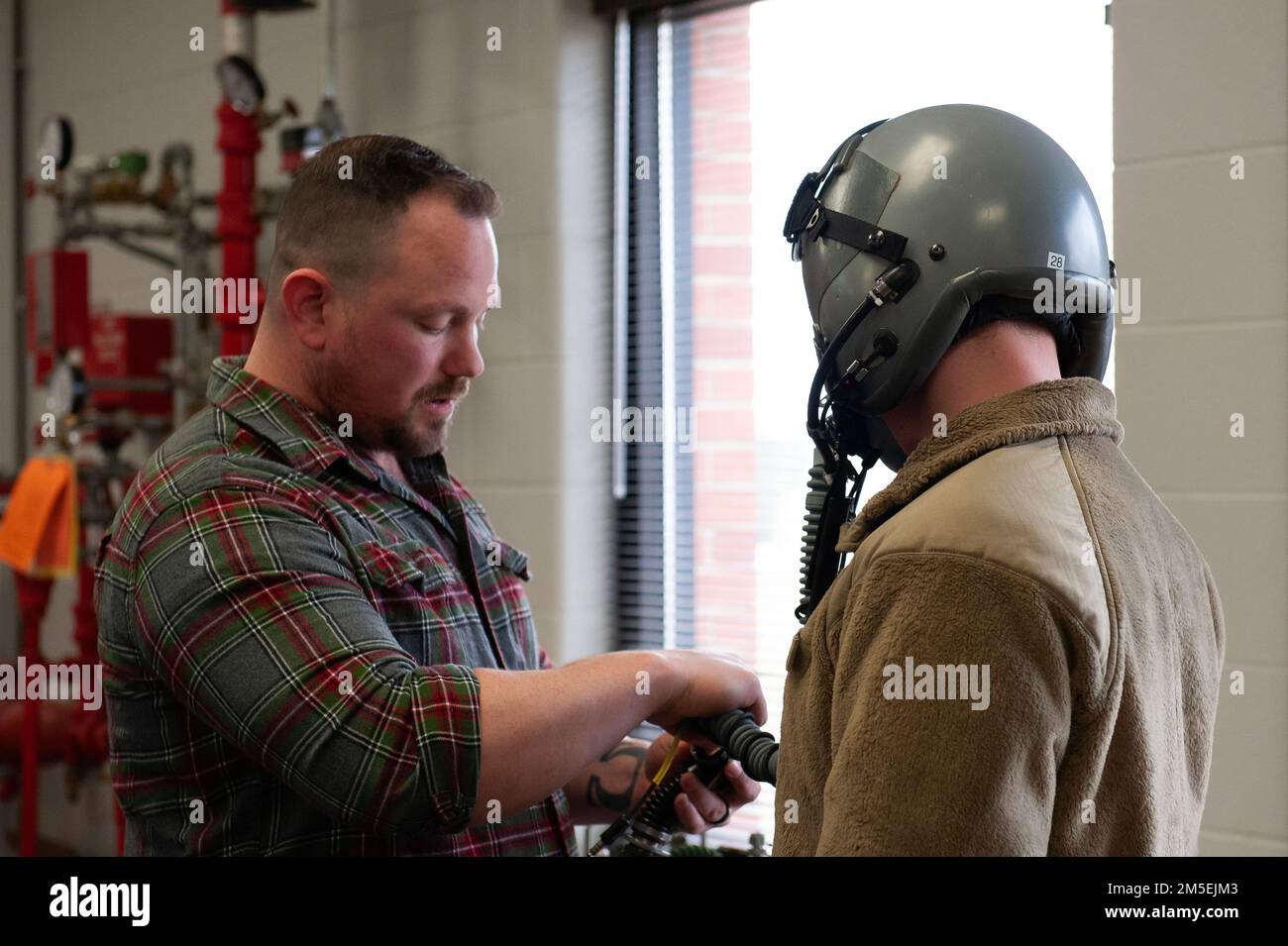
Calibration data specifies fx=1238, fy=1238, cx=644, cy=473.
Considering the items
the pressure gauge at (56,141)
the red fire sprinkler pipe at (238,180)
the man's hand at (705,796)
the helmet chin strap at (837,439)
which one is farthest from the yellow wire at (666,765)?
the pressure gauge at (56,141)

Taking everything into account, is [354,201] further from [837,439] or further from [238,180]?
[238,180]

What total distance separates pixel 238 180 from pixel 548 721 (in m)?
2.06

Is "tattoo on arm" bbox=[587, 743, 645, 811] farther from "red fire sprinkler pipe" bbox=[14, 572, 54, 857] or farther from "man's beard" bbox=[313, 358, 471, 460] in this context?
"red fire sprinkler pipe" bbox=[14, 572, 54, 857]

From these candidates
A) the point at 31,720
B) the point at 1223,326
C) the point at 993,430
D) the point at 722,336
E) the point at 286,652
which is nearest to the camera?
the point at 993,430

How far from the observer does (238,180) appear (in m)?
2.88

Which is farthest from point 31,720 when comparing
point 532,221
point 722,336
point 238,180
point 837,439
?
point 837,439

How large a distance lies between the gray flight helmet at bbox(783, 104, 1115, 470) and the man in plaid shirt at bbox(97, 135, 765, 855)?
460 mm

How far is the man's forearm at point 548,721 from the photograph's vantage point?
1.22 metres

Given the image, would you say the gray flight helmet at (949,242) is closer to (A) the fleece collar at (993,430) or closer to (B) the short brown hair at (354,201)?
(A) the fleece collar at (993,430)

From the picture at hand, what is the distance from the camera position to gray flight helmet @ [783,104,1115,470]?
1025mm

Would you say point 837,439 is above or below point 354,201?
below

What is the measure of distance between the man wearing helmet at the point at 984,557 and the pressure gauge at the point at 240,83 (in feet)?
6.63

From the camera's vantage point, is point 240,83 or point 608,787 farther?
point 240,83
